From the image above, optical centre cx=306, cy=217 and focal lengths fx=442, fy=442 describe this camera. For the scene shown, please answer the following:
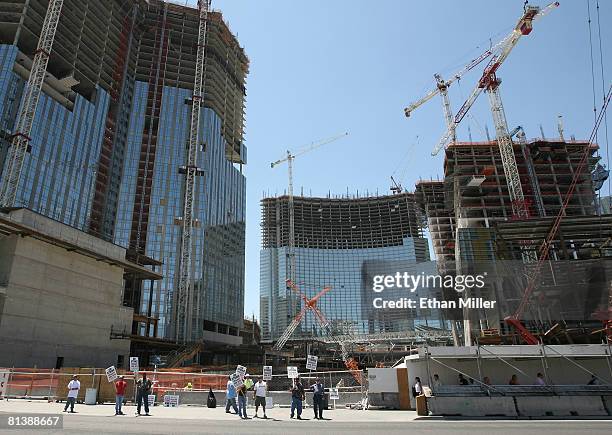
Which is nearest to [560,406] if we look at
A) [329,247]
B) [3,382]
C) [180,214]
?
[3,382]

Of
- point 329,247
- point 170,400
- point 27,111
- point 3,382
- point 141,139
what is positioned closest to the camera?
point 170,400

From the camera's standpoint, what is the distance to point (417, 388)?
21.4 m

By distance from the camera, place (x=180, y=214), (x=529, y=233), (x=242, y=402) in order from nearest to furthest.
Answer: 1. (x=242, y=402)
2. (x=529, y=233)
3. (x=180, y=214)

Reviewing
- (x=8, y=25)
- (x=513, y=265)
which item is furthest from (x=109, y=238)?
(x=513, y=265)

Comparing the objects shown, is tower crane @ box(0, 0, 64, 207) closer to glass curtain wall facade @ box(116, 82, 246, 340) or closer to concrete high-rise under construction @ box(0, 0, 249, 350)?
concrete high-rise under construction @ box(0, 0, 249, 350)

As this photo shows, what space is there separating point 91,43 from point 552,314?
105254 mm

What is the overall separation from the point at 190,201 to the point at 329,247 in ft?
279

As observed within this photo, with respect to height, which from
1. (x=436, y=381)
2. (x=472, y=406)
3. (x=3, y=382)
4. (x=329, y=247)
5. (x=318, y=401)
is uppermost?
(x=329, y=247)

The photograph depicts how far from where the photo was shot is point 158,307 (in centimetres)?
10156

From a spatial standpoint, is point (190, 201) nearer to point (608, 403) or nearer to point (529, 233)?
point (529, 233)

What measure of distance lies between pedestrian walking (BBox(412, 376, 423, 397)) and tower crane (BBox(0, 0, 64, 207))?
80.2 metres

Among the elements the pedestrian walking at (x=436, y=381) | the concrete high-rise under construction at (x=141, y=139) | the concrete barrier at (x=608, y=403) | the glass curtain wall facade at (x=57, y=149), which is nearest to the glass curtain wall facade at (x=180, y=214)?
the concrete high-rise under construction at (x=141, y=139)

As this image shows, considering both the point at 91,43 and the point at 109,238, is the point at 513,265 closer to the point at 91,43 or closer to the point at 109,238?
the point at 109,238

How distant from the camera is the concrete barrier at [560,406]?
1988 centimetres
